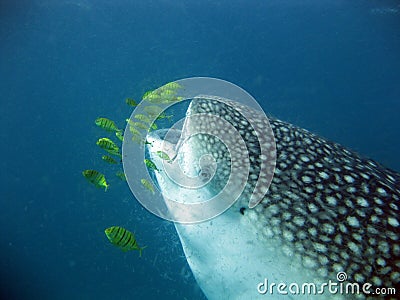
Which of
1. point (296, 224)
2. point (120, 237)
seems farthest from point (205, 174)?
point (120, 237)

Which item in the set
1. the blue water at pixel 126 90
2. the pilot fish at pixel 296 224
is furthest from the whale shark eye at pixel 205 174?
the blue water at pixel 126 90

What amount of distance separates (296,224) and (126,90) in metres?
11.4

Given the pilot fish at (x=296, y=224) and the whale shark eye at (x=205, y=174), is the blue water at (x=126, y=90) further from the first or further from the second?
the whale shark eye at (x=205, y=174)

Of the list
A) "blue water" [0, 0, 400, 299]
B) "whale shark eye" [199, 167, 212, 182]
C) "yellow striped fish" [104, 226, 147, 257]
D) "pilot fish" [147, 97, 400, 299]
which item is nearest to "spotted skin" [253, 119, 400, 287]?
"pilot fish" [147, 97, 400, 299]

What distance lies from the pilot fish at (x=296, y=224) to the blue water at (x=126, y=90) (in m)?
4.06

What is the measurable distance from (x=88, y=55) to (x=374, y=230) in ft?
47.2

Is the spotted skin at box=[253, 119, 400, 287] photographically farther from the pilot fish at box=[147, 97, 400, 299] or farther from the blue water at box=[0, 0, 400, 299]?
the blue water at box=[0, 0, 400, 299]

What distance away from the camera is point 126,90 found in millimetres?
12828

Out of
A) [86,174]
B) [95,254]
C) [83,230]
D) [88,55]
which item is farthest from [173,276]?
[88,55]

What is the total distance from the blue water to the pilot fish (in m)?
4.06

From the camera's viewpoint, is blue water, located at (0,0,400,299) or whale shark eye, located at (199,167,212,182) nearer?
whale shark eye, located at (199,167,212,182)

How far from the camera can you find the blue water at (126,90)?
8609 mm

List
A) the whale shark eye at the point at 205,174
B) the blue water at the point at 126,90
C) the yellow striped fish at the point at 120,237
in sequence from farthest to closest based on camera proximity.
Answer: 1. the blue water at the point at 126,90
2. the yellow striped fish at the point at 120,237
3. the whale shark eye at the point at 205,174

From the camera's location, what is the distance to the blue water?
8609 mm
